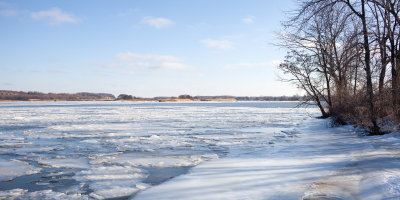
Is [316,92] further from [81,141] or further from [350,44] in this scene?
[81,141]

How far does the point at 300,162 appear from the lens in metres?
5.59

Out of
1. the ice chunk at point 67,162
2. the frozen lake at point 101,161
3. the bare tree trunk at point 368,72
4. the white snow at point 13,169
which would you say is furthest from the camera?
the bare tree trunk at point 368,72

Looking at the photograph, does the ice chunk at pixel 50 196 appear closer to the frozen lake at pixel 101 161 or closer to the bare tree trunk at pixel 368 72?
the frozen lake at pixel 101 161

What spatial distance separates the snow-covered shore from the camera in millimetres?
3770

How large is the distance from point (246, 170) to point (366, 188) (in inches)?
75.2

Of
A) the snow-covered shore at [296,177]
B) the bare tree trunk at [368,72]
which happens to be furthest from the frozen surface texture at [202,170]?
the bare tree trunk at [368,72]

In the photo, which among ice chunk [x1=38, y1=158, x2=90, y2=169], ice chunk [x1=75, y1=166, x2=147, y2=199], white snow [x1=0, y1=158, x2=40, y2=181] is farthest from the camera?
ice chunk [x1=38, y1=158, x2=90, y2=169]

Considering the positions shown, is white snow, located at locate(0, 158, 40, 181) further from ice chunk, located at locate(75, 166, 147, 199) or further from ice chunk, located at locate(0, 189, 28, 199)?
ice chunk, located at locate(75, 166, 147, 199)

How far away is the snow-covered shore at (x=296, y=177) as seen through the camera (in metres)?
3.77

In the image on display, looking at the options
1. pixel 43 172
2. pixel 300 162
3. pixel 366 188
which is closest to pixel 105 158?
pixel 43 172

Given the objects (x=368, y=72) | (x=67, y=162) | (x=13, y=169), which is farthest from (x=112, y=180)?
(x=368, y=72)

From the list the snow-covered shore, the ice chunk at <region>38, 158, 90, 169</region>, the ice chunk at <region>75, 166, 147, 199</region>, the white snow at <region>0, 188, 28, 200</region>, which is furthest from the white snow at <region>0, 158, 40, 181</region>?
the snow-covered shore

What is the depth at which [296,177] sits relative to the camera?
455 centimetres

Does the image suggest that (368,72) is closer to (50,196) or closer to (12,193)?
(50,196)
